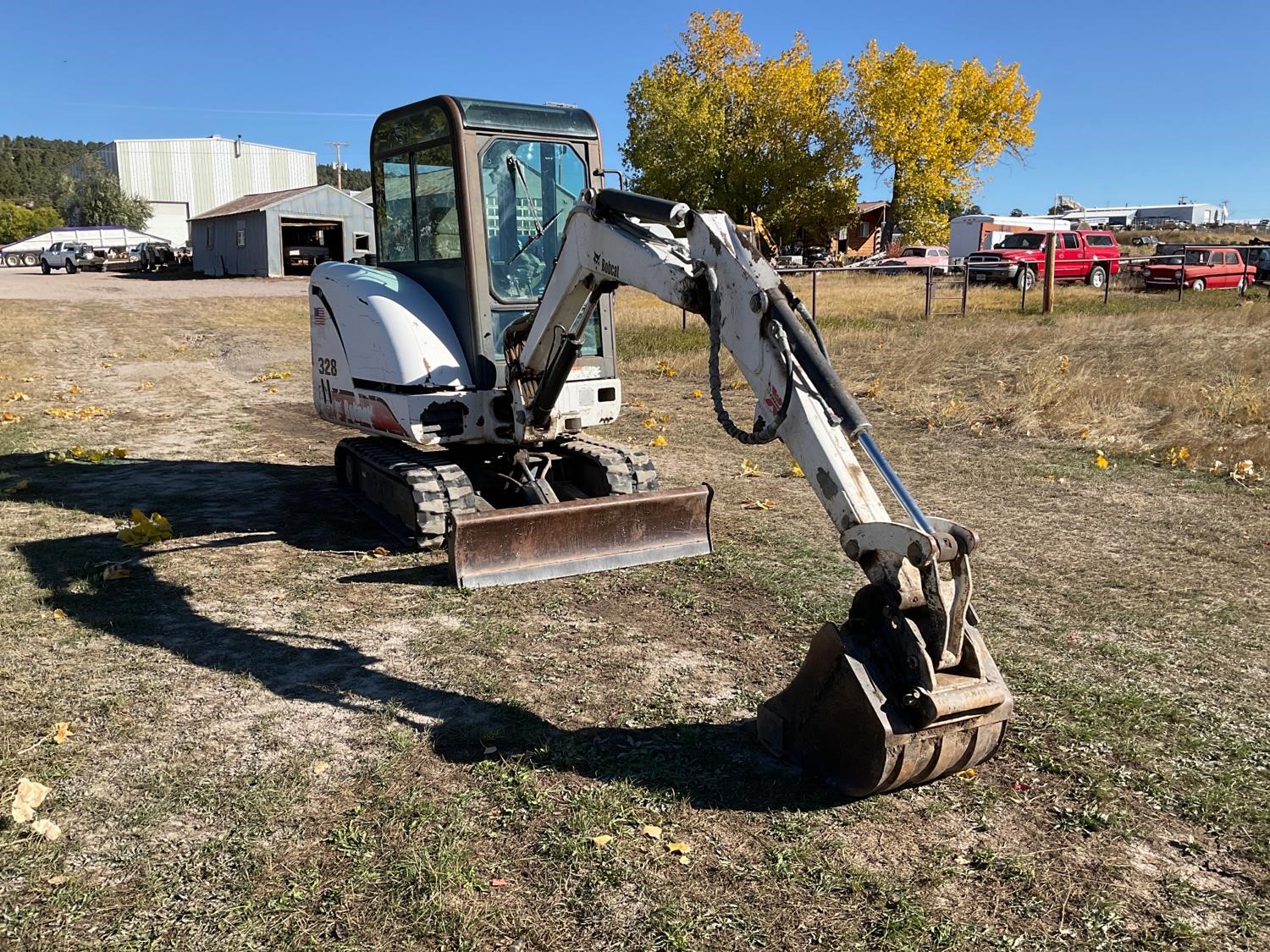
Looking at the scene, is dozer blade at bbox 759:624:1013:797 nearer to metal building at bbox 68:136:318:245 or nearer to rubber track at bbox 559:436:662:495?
rubber track at bbox 559:436:662:495

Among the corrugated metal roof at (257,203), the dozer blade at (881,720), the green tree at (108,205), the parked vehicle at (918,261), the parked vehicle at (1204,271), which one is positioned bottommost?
the dozer blade at (881,720)

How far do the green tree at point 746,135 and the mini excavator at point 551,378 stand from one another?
151ft

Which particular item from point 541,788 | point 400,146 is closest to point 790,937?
point 541,788

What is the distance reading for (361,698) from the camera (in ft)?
17.4

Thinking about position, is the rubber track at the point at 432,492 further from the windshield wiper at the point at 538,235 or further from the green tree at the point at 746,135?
the green tree at the point at 746,135

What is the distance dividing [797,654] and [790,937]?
2.44 meters

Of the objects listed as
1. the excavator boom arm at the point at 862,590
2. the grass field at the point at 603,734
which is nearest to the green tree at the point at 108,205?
the grass field at the point at 603,734

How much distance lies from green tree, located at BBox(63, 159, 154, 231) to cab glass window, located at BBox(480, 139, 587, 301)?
83399 mm

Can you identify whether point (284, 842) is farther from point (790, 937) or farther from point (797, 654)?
point (797, 654)

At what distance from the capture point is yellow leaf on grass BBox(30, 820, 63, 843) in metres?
4.02

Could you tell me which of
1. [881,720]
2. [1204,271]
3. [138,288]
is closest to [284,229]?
[138,288]

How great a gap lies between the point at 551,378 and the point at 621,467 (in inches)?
45.6

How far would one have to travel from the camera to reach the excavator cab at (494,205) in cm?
752

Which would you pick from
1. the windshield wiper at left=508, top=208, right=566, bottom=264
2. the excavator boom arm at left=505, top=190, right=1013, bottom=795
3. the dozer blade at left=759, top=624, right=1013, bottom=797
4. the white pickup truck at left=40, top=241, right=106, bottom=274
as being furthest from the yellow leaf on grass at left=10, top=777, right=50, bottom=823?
the white pickup truck at left=40, top=241, right=106, bottom=274
